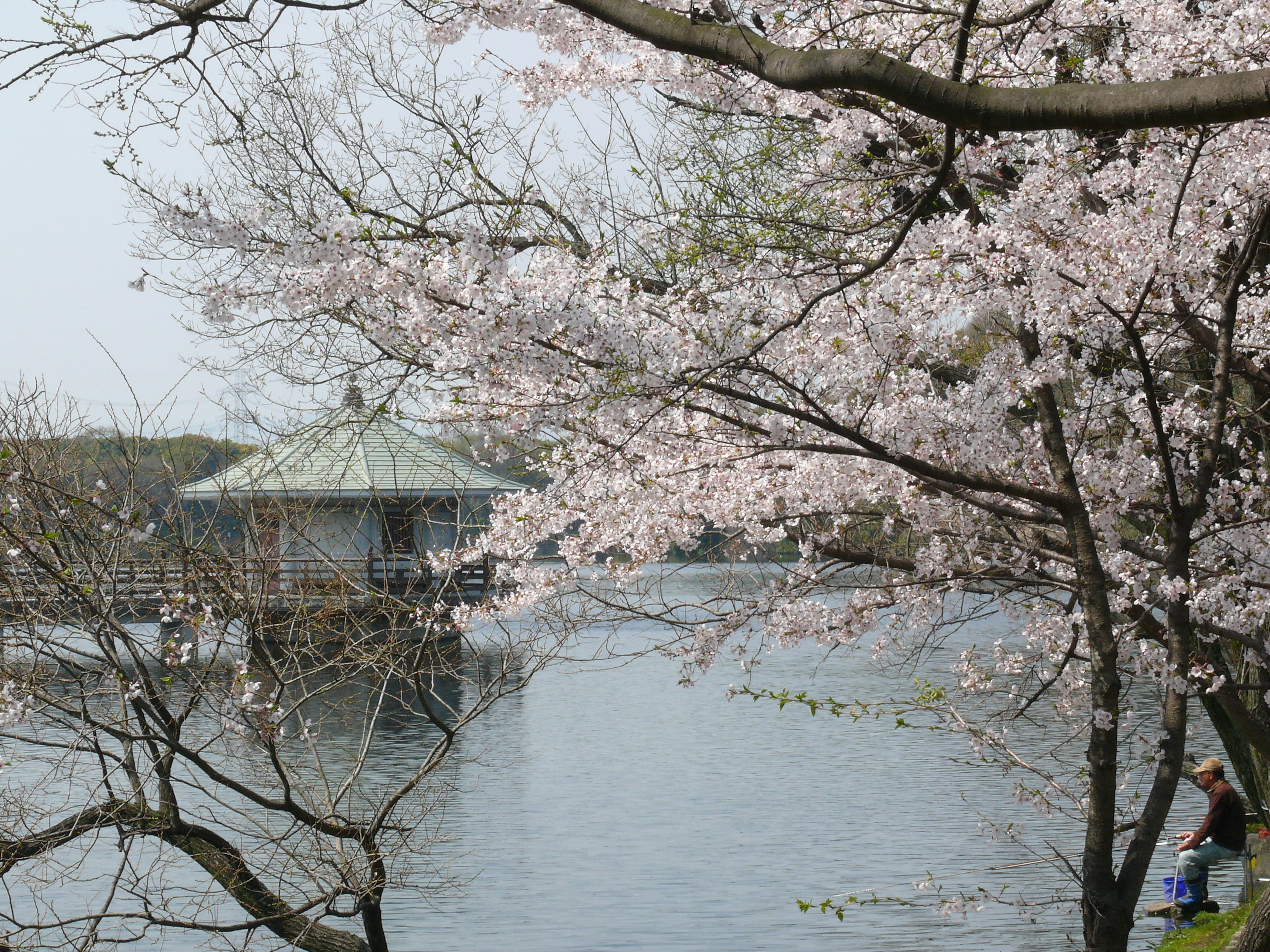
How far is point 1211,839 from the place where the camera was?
8.85 m

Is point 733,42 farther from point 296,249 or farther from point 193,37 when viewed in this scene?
point 193,37

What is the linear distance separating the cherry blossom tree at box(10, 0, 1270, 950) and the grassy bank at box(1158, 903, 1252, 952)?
1581mm

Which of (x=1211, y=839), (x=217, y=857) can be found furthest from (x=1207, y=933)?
(x=217, y=857)

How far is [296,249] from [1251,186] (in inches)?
160

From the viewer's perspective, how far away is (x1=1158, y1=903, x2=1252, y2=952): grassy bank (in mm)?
7430

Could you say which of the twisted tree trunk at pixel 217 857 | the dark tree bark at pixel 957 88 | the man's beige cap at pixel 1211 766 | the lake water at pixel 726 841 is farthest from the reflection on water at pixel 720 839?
the dark tree bark at pixel 957 88

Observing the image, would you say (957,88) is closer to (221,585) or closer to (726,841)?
(221,585)

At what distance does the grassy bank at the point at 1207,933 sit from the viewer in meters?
7.43

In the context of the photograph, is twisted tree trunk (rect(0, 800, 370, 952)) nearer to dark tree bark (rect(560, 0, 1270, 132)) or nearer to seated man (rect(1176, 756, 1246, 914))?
dark tree bark (rect(560, 0, 1270, 132))

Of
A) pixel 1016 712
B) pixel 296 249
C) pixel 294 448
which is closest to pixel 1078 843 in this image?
pixel 1016 712

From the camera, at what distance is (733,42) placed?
3.71m

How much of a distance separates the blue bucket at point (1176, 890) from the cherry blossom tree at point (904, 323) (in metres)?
2.42

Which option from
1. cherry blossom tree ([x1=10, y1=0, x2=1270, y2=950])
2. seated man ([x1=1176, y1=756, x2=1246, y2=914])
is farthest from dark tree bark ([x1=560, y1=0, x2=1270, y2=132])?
seated man ([x1=1176, y1=756, x2=1246, y2=914])

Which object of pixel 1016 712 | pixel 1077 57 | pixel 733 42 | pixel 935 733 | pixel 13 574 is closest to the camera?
pixel 733 42
